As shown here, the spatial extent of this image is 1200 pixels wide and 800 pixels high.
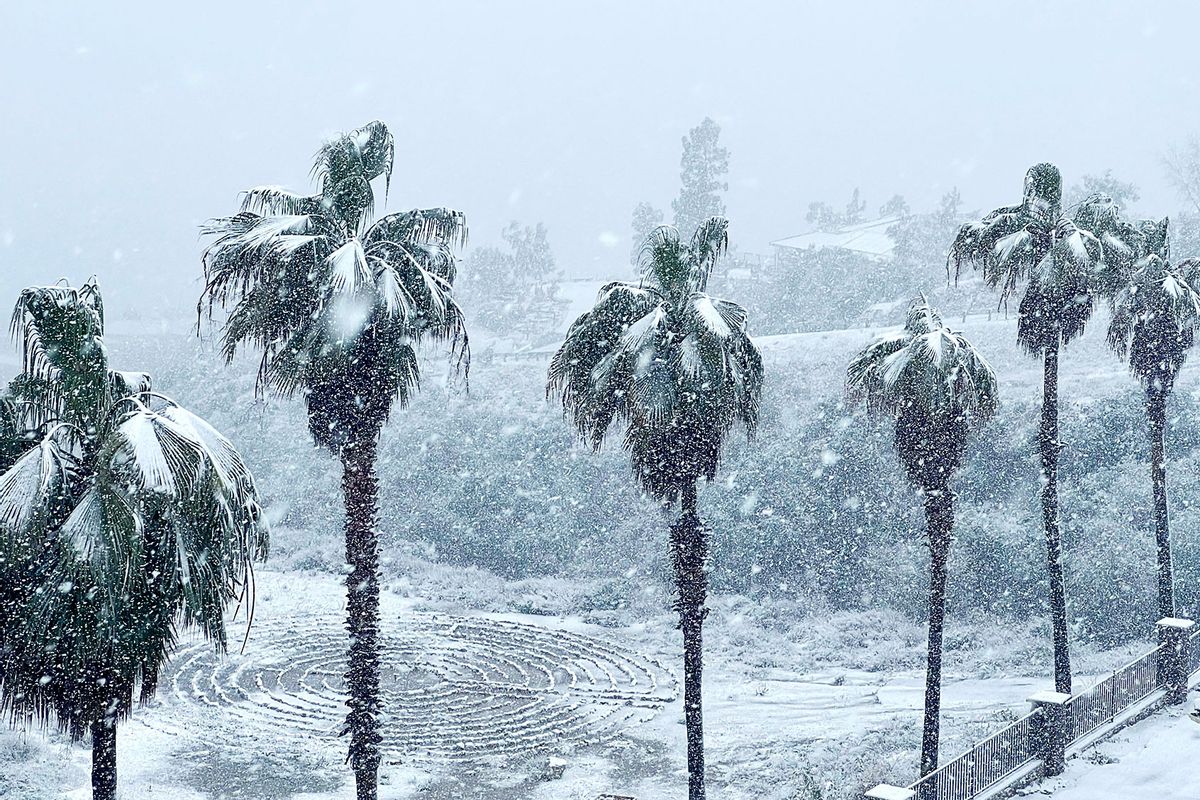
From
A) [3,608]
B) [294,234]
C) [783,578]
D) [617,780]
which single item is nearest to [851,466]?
[783,578]

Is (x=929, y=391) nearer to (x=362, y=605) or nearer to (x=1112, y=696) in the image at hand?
(x=1112, y=696)

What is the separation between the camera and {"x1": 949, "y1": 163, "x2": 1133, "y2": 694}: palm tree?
21094 mm

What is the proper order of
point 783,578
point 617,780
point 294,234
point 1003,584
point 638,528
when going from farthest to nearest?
point 638,528, point 783,578, point 1003,584, point 617,780, point 294,234

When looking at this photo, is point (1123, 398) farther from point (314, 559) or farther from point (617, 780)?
point (314, 559)

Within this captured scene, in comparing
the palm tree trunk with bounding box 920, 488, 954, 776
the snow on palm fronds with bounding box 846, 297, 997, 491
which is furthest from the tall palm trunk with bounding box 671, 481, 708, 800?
the palm tree trunk with bounding box 920, 488, 954, 776

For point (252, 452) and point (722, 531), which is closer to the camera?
point (722, 531)

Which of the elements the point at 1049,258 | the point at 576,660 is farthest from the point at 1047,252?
the point at 576,660

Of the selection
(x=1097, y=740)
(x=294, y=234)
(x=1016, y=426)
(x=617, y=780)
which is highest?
(x=294, y=234)

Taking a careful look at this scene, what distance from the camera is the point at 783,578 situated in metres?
43.3

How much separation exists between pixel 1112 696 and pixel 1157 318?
7.83 metres

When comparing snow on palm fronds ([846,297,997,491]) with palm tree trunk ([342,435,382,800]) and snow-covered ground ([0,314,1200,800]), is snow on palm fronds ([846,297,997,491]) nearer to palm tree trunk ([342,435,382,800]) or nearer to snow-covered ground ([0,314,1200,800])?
snow-covered ground ([0,314,1200,800])

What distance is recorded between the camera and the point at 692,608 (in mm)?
16719

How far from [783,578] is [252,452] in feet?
124

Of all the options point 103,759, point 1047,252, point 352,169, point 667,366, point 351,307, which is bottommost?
point 103,759
